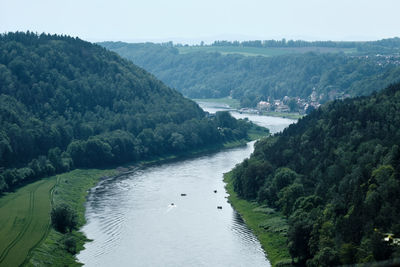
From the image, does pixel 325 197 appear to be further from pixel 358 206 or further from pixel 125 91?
pixel 125 91

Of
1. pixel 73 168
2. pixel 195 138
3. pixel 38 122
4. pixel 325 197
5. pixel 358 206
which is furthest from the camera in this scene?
pixel 195 138

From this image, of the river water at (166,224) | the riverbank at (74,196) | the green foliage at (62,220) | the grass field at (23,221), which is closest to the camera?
the grass field at (23,221)

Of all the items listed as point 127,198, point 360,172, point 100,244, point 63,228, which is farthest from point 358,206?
point 127,198

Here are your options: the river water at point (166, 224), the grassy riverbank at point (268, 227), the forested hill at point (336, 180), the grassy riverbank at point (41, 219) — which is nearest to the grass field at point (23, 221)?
the grassy riverbank at point (41, 219)

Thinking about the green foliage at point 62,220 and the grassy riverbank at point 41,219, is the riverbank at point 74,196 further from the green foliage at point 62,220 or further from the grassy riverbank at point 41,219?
the green foliage at point 62,220

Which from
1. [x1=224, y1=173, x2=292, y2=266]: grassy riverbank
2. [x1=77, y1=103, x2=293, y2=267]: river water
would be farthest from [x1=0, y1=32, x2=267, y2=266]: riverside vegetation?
[x1=224, y1=173, x2=292, y2=266]: grassy riverbank

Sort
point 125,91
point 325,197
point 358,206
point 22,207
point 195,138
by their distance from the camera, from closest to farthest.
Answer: point 358,206, point 325,197, point 22,207, point 195,138, point 125,91
